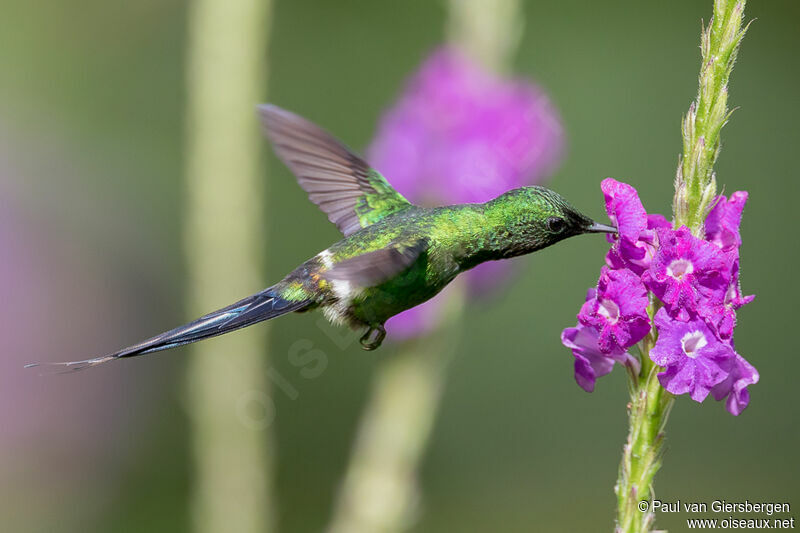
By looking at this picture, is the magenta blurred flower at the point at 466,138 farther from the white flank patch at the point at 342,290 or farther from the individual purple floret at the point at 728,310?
the individual purple floret at the point at 728,310

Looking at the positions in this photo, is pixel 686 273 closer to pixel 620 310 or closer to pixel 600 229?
pixel 620 310

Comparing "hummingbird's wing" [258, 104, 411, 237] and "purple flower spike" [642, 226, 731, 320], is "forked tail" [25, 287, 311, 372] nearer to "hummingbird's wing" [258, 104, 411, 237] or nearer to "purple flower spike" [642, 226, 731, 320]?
"hummingbird's wing" [258, 104, 411, 237]

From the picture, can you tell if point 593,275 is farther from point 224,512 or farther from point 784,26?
point 224,512

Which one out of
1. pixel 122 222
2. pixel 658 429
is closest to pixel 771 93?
pixel 122 222

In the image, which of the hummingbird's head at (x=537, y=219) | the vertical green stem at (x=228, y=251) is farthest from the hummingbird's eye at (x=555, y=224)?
the vertical green stem at (x=228, y=251)

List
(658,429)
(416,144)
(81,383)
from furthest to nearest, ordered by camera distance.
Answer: (81,383) < (416,144) < (658,429)

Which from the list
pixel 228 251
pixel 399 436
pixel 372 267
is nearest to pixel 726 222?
pixel 372 267
